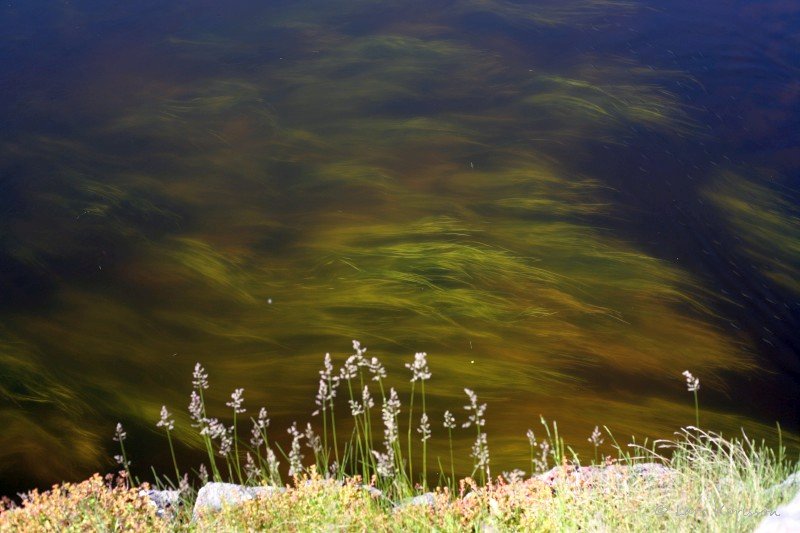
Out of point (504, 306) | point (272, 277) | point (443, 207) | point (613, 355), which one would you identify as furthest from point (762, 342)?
point (272, 277)

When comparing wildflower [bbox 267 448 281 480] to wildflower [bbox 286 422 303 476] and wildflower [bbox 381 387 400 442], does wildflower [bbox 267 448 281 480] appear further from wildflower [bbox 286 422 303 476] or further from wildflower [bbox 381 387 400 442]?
wildflower [bbox 381 387 400 442]

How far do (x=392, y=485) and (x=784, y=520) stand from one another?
904 millimetres

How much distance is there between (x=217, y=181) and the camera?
9.20 ft

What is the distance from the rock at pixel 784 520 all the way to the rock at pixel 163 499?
47.9 inches

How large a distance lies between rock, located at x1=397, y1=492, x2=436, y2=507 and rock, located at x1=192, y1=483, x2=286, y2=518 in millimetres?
278

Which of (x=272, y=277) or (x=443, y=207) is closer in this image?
(x=272, y=277)

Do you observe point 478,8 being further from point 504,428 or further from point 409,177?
point 504,428

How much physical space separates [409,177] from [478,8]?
969 mm

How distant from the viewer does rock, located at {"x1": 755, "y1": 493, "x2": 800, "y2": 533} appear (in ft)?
4.75

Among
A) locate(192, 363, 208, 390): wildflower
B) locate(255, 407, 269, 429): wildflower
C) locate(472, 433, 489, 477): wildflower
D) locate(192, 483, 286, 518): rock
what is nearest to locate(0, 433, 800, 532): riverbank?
locate(192, 483, 286, 518): rock

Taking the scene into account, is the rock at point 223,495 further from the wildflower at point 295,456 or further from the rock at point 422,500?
the rock at point 422,500

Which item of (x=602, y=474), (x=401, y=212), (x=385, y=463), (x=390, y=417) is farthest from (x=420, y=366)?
(x=401, y=212)

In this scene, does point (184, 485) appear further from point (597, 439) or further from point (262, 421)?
point (597, 439)

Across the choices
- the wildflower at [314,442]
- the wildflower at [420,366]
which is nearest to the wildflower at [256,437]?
the wildflower at [314,442]
